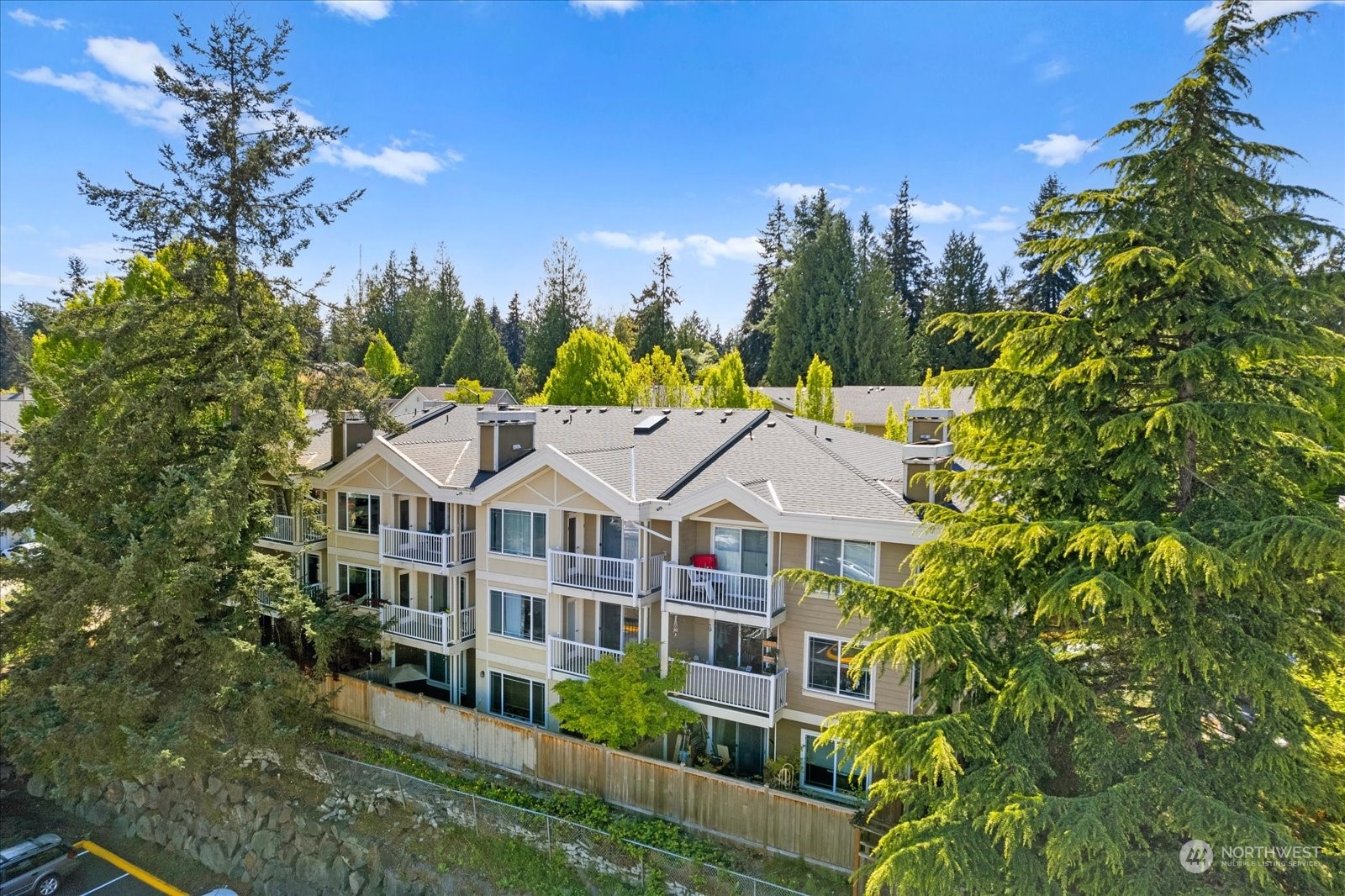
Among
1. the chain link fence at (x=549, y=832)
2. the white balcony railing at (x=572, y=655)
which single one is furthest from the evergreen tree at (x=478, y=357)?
the chain link fence at (x=549, y=832)

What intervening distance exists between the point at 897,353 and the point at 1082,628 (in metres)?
50.8

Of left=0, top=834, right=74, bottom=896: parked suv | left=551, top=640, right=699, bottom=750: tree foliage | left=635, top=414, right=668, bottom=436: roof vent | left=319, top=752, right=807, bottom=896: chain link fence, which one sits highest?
left=635, top=414, right=668, bottom=436: roof vent

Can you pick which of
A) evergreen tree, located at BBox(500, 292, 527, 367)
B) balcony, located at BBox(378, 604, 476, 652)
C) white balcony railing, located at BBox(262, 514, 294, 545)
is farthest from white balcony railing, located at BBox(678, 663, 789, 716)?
evergreen tree, located at BBox(500, 292, 527, 367)

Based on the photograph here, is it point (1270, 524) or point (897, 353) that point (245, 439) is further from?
point (897, 353)

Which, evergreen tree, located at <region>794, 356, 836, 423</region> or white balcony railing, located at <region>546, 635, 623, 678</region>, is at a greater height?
evergreen tree, located at <region>794, 356, 836, 423</region>

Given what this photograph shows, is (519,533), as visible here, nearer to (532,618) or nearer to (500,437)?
(532,618)

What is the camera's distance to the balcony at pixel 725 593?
15.5 meters

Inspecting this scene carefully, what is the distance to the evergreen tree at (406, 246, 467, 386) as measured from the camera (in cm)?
6912

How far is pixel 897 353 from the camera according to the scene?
5844cm

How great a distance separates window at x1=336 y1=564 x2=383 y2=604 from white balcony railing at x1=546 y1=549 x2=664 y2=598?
23.9 feet

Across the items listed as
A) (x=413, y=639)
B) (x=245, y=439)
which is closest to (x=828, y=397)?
(x=413, y=639)

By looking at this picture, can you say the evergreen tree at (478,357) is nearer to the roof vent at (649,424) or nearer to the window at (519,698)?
the roof vent at (649,424)

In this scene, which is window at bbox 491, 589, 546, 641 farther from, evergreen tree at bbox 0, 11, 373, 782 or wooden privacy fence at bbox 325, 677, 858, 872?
evergreen tree at bbox 0, 11, 373, 782

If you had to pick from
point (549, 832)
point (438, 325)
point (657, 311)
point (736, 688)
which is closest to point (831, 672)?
point (736, 688)
